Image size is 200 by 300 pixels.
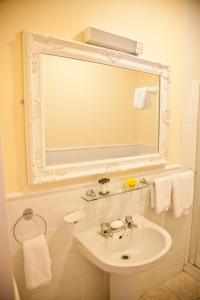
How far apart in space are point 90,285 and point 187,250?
1166mm

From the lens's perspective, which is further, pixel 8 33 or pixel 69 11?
pixel 69 11

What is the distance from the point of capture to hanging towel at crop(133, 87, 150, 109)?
57.9 inches

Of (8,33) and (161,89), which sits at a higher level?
(8,33)

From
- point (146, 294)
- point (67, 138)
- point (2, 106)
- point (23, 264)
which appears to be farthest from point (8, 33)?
point (146, 294)

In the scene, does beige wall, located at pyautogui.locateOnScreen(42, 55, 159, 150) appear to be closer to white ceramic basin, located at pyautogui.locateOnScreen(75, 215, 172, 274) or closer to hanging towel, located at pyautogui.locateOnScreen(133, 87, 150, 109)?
hanging towel, located at pyautogui.locateOnScreen(133, 87, 150, 109)

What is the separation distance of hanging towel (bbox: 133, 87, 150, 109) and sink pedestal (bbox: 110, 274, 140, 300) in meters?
1.17

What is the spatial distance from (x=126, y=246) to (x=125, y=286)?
23 centimetres

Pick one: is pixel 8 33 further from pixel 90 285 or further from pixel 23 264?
pixel 90 285

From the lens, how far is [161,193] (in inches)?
61.2

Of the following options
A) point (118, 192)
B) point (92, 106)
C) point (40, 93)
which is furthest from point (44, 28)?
point (118, 192)

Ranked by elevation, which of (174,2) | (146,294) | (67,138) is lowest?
(146,294)

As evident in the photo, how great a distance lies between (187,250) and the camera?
2.03 meters

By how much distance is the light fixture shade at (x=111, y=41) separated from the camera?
113 centimetres

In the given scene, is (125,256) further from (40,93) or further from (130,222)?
(40,93)
